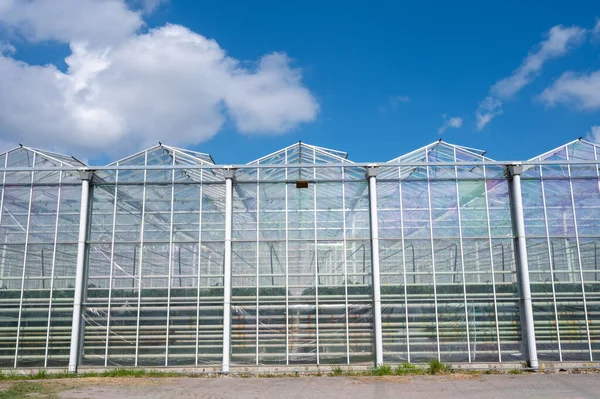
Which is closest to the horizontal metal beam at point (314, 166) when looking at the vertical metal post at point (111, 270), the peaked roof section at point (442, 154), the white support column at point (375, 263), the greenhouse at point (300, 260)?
the greenhouse at point (300, 260)

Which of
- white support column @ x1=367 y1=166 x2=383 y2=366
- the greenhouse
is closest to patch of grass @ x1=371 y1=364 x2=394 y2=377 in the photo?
white support column @ x1=367 y1=166 x2=383 y2=366

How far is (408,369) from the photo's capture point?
16094 millimetres

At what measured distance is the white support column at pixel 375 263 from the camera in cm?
1661

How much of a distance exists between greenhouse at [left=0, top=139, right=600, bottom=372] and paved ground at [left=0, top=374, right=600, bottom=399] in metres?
→ 1.52

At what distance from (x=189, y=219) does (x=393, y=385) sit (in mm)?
8633

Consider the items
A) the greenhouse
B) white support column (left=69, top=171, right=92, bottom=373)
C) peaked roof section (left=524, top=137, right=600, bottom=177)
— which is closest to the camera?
white support column (left=69, top=171, right=92, bottom=373)

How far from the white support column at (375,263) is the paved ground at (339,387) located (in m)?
1.50

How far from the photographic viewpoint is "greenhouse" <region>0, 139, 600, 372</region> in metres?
16.9

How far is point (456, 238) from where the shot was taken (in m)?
17.5

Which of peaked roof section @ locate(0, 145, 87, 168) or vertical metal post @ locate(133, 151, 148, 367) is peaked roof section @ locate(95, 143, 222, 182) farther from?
peaked roof section @ locate(0, 145, 87, 168)

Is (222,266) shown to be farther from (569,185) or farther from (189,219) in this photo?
(569,185)

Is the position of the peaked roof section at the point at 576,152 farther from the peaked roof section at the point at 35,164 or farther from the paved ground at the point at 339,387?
the peaked roof section at the point at 35,164

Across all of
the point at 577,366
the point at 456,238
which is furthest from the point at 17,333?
the point at 577,366

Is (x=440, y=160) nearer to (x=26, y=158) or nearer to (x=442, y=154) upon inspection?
(x=442, y=154)
